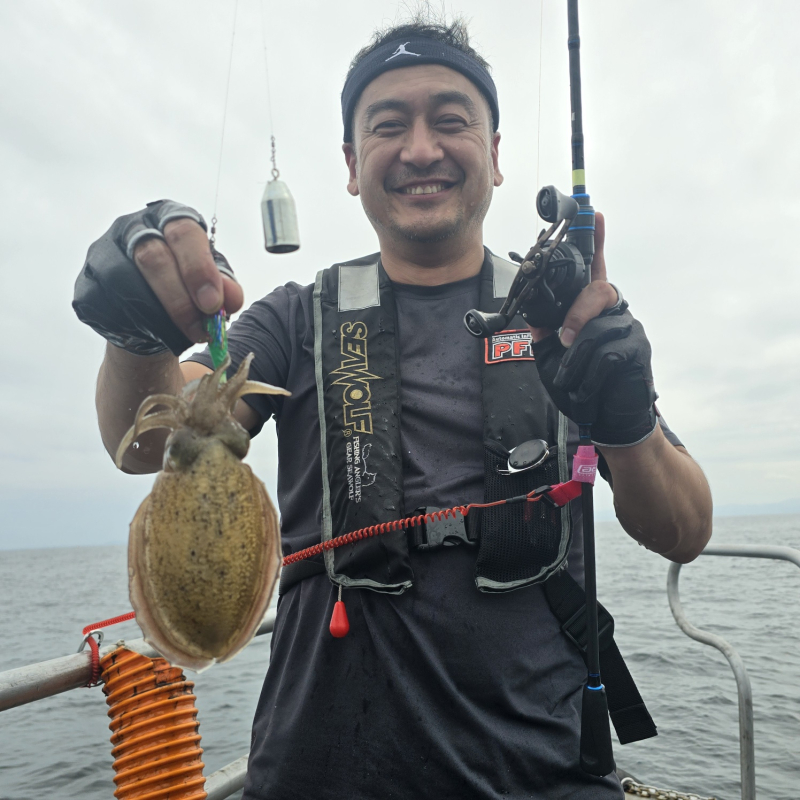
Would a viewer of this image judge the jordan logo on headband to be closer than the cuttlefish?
No

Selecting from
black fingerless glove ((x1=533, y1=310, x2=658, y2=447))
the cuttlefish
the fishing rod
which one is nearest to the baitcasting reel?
the fishing rod

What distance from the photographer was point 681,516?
2.63 m

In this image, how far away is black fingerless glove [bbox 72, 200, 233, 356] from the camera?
1.54 m

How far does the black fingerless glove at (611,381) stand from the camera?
2.32m

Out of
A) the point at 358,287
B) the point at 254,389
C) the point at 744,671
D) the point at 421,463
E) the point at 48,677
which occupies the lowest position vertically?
the point at 744,671

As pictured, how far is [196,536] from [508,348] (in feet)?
5.51

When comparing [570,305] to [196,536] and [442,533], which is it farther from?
[196,536]

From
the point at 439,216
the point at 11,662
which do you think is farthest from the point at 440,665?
the point at 11,662

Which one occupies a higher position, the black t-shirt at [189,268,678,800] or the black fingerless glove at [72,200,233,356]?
the black fingerless glove at [72,200,233,356]

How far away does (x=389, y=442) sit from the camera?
261cm

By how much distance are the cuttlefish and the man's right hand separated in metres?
0.14

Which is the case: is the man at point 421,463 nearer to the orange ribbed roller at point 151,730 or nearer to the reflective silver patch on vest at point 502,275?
the reflective silver patch on vest at point 502,275

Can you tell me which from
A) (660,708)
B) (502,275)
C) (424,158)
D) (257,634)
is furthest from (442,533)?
(660,708)

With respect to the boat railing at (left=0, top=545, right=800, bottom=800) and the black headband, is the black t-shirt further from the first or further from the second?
the black headband
